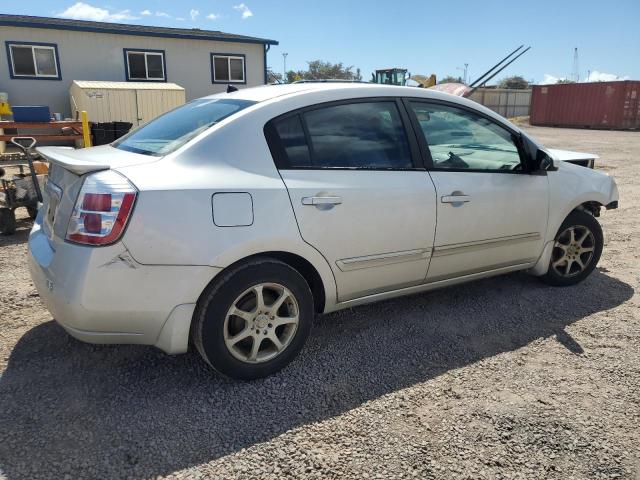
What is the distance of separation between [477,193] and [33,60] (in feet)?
55.2

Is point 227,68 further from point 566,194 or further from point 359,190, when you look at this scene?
point 359,190

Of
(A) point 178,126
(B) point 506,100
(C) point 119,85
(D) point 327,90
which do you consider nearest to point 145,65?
(C) point 119,85

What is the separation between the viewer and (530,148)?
12.5 feet

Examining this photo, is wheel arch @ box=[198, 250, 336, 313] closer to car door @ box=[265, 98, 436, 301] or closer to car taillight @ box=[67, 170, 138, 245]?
car door @ box=[265, 98, 436, 301]

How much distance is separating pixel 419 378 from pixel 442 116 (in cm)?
180

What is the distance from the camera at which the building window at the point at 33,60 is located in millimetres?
15477

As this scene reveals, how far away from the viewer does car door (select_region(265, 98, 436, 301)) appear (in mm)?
2824

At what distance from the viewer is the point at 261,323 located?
9.06ft

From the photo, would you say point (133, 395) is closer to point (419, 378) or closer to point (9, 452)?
point (9, 452)

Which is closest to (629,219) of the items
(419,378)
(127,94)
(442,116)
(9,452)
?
(442,116)

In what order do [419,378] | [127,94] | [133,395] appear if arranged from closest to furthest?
[133,395], [419,378], [127,94]

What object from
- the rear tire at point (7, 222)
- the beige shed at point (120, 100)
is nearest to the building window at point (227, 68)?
the beige shed at point (120, 100)

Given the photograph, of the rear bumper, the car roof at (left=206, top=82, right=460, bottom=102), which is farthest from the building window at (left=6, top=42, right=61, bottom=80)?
the rear bumper

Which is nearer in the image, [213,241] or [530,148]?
[213,241]
